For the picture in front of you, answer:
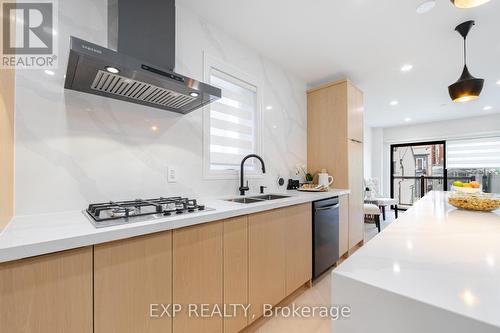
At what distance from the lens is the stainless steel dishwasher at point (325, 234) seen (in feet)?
7.24

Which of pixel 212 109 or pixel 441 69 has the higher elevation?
pixel 441 69

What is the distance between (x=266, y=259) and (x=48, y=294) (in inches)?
49.5

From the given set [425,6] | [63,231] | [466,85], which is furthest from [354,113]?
[63,231]

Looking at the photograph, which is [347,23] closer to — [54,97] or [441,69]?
[441,69]

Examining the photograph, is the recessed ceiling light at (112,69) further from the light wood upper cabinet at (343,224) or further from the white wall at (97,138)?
the light wood upper cabinet at (343,224)

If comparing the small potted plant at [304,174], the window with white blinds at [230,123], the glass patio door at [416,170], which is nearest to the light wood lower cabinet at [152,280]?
the window with white blinds at [230,123]

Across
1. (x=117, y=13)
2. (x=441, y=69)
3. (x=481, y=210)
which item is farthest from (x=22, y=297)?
(x=441, y=69)

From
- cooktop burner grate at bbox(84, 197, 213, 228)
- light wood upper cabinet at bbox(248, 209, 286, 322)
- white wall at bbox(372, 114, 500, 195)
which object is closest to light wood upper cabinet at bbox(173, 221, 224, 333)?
cooktop burner grate at bbox(84, 197, 213, 228)

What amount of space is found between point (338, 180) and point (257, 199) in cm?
142

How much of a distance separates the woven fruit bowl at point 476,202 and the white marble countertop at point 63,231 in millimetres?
1627

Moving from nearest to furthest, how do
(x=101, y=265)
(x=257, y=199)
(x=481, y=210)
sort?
(x=101, y=265) < (x=481, y=210) < (x=257, y=199)

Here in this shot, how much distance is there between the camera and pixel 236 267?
1.42 meters

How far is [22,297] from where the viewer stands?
0.74 meters

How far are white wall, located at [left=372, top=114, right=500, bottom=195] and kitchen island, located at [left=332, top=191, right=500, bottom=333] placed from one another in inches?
246
